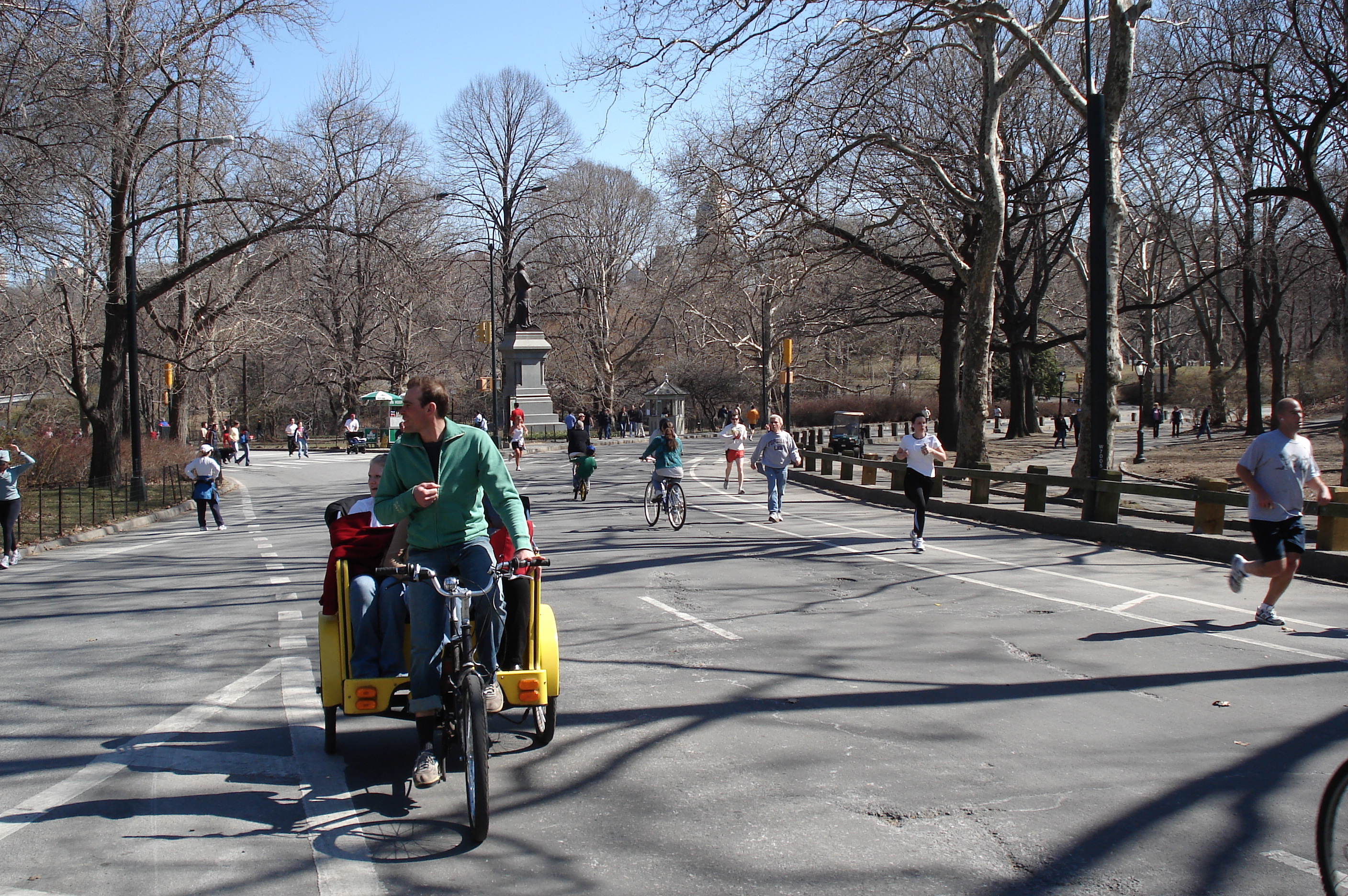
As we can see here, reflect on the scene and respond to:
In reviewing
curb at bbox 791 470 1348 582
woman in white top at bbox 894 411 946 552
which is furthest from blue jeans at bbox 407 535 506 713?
woman in white top at bbox 894 411 946 552

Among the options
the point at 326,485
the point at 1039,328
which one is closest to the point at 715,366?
the point at 1039,328

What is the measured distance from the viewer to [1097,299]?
16797 millimetres

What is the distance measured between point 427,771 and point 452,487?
4.29 ft

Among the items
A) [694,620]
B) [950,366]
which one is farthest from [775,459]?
[950,366]

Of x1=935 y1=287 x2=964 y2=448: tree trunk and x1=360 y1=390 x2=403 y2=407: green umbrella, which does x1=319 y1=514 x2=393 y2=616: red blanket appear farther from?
x1=360 y1=390 x2=403 y2=407: green umbrella

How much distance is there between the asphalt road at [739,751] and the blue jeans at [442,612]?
59cm

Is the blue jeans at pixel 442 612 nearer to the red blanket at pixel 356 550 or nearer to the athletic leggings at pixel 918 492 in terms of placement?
the red blanket at pixel 356 550

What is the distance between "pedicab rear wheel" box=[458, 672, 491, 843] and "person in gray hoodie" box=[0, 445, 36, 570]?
1168cm

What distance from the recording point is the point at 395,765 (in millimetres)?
5418

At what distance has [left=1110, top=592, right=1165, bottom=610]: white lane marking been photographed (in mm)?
9547

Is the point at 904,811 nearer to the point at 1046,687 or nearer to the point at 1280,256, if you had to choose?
the point at 1046,687

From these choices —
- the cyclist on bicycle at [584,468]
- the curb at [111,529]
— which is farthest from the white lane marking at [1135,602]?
the curb at [111,529]

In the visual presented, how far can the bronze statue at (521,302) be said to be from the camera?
49344 mm

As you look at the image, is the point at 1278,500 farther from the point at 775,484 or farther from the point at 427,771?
the point at 775,484
